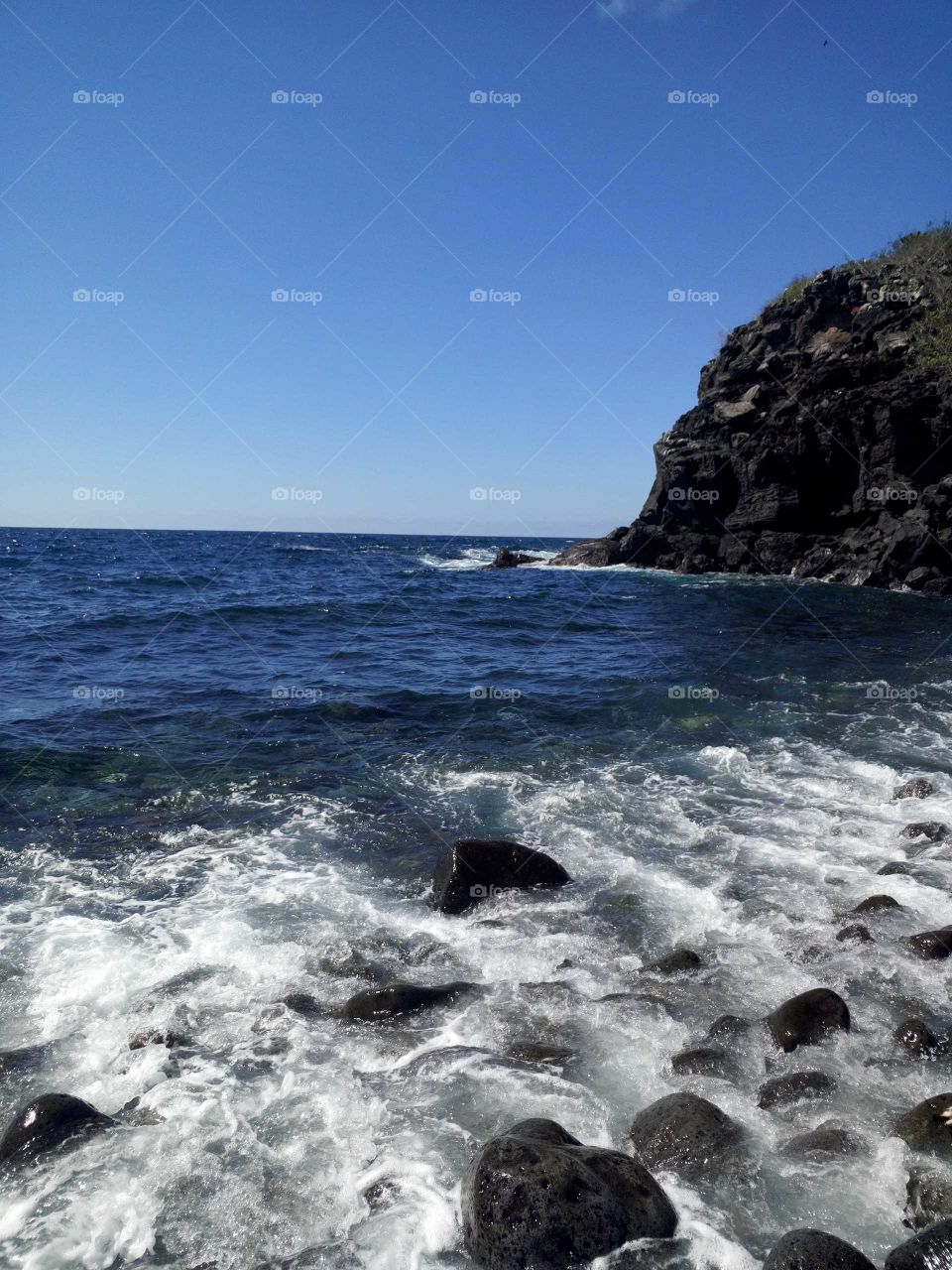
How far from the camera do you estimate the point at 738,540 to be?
5022 centimetres

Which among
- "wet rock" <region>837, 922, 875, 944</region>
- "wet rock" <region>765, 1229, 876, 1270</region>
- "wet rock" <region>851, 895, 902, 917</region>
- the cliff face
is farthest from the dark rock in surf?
"wet rock" <region>765, 1229, 876, 1270</region>

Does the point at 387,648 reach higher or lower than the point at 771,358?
lower

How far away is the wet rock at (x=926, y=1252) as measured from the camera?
12.8ft

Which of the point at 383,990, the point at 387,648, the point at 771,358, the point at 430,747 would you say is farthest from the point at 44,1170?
the point at 771,358

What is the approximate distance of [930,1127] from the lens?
5.06m

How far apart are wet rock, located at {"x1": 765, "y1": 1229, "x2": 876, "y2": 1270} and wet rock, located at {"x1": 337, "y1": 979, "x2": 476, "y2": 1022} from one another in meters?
3.42

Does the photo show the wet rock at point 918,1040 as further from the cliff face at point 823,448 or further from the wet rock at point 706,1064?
the cliff face at point 823,448

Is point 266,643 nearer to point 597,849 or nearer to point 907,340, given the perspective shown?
point 597,849

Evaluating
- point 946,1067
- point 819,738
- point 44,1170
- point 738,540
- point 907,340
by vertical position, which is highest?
point 907,340

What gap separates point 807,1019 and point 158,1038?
5.38 m

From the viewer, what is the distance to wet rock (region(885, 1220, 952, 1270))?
3900 millimetres

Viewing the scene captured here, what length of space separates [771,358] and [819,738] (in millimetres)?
43293

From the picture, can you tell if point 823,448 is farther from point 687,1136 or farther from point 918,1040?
point 687,1136

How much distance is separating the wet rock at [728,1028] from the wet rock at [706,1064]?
21 centimetres
